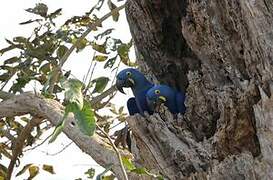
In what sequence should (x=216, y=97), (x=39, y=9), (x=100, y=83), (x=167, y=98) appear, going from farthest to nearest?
1. (x=39, y=9)
2. (x=100, y=83)
3. (x=167, y=98)
4. (x=216, y=97)

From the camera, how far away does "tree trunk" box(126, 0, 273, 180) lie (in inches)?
79.6

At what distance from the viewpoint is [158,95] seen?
255 cm

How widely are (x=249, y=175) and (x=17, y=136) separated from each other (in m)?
1.99

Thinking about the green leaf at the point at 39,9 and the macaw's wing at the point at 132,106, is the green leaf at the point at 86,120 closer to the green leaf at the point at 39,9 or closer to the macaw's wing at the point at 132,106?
the macaw's wing at the point at 132,106

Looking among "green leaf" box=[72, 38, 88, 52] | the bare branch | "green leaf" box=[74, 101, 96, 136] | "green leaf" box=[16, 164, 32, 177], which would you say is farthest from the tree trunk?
"green leaf" box=[16, 164, 32, 177]

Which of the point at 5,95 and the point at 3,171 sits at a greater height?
the point at 5,95

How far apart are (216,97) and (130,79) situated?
693mm

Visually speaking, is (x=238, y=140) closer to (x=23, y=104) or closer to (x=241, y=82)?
(x=241, y=82)

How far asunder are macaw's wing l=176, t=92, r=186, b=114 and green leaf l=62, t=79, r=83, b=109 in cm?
97

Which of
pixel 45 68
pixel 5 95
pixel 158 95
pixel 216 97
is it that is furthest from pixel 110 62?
pixel 216 97

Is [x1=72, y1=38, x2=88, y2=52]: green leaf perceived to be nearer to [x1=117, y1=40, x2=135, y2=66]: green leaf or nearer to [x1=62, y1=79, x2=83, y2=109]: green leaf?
[x1=117, y1=40, x2=135, y2=66]: green leaf

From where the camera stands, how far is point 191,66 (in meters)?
2.59

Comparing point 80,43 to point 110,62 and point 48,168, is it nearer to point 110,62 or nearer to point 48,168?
point 110,62

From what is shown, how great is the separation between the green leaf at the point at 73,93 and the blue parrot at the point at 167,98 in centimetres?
97
